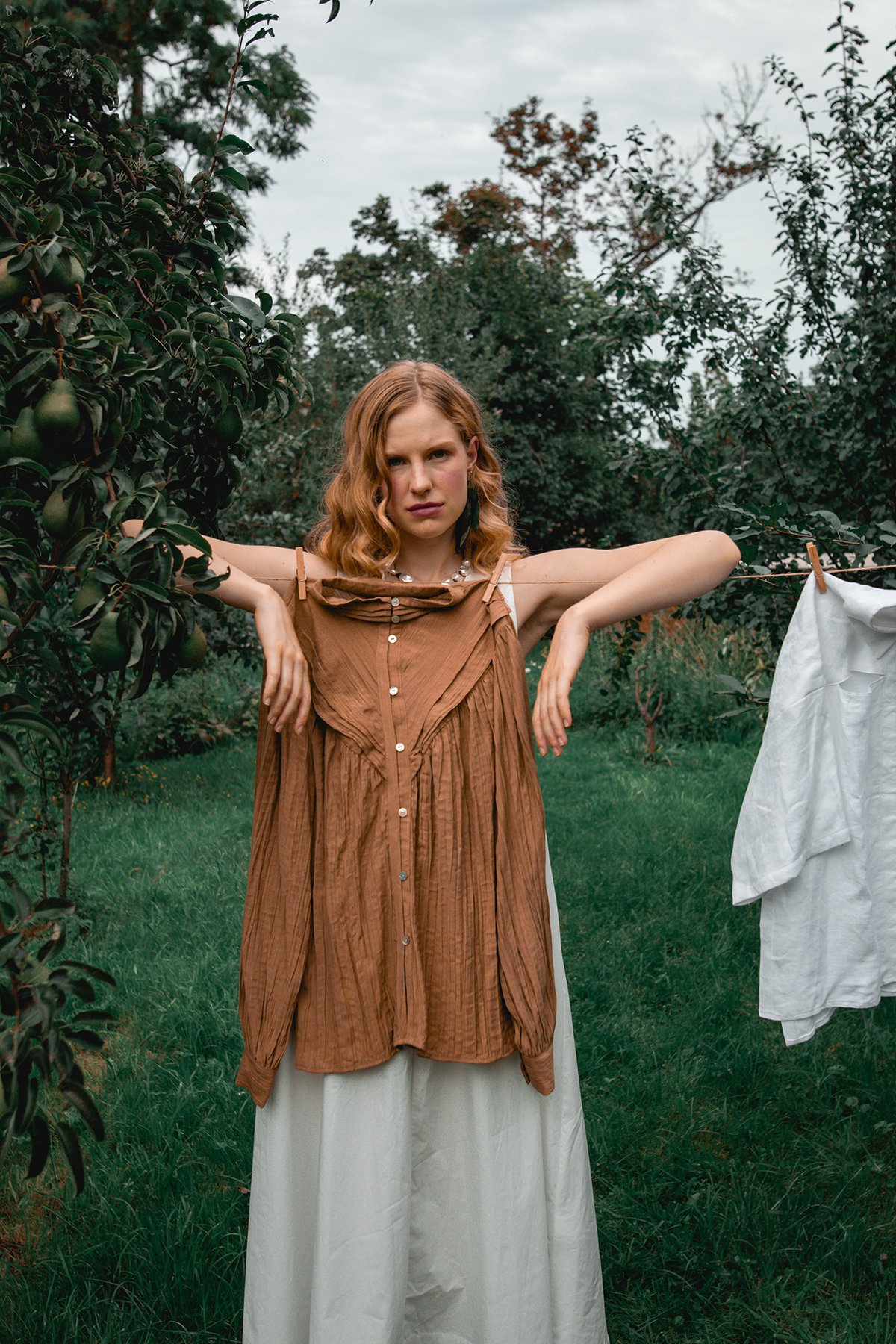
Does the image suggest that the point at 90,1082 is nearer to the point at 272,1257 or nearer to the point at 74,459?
the point at 272,1257

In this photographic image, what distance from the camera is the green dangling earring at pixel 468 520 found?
185cm

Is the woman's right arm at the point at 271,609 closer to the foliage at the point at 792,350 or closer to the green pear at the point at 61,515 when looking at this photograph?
the green pear at the point at 61,515

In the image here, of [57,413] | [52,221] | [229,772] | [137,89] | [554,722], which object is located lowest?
[229,772]

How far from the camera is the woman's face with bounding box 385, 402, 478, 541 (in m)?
1.68

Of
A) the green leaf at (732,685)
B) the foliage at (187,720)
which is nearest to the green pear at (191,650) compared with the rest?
the green leaf at (732,685)

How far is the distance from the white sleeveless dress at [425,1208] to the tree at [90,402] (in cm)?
53

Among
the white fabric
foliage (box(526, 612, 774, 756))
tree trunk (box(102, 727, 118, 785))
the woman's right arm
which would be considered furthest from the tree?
foliage (box(526, 612, 774, 756))

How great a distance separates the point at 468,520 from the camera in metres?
1.85

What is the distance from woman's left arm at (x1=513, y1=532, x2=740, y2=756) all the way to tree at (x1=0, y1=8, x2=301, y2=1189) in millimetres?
561

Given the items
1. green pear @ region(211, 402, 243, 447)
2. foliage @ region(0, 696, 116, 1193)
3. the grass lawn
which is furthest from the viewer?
the grass lawn

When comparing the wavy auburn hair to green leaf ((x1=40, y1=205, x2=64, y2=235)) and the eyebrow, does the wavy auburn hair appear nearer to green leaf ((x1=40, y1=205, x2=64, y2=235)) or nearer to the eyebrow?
the eyebrow

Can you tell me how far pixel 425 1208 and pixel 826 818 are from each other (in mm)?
1039

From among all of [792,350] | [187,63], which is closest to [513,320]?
[187,63]

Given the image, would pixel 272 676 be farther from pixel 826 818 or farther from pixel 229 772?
pixel 229 772
